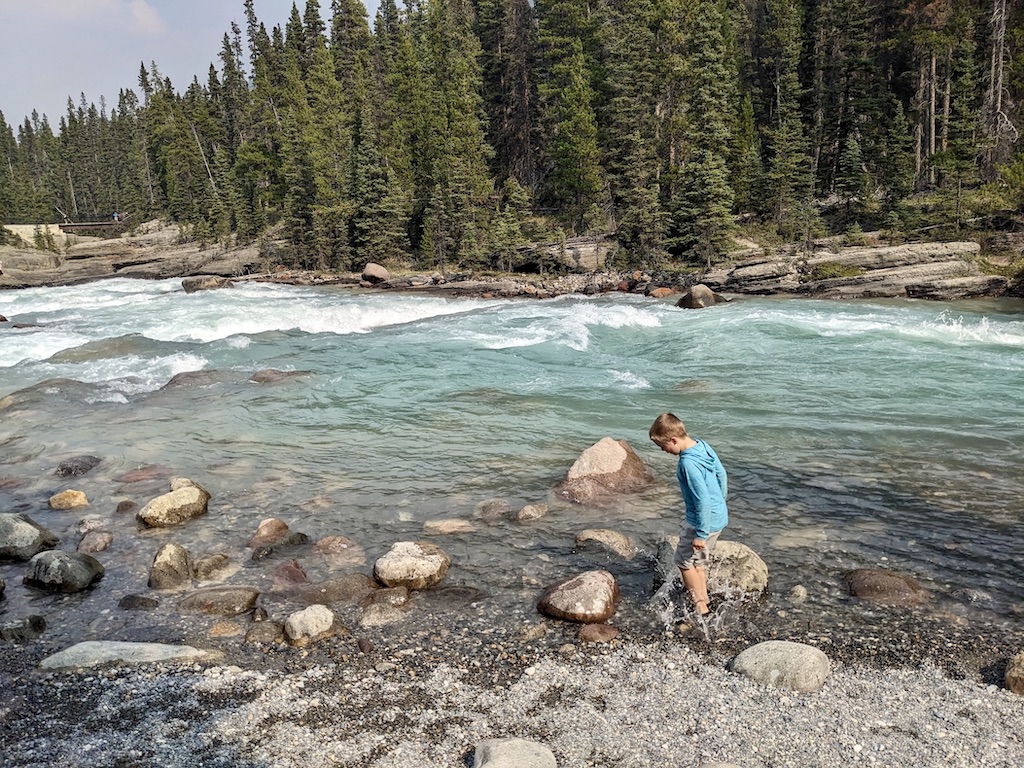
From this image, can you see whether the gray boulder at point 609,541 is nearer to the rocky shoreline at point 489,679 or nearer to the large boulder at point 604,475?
the rocky shoreline at point 489,679

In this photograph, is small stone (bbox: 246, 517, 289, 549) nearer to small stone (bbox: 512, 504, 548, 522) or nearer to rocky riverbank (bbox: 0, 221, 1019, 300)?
small stone (bbox: 512, 504, 548, 522)

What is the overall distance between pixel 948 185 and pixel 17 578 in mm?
44740

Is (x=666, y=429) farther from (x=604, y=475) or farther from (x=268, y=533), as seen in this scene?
(x=268, y=533)

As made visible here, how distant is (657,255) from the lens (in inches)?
1559

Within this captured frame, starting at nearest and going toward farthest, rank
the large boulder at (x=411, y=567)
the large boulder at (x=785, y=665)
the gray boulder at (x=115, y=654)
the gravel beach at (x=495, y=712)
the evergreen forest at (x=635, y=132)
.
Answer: the gravel beach at (x=495, y=712), the large boulder at (x=785, y=665), the gray boulder at (x=115, y=654), the large boulder at (x=411, y=567), the evergreen forest at (x=635, y=132)

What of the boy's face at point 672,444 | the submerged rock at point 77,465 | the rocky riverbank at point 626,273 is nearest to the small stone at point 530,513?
the boy's face at point 672,444

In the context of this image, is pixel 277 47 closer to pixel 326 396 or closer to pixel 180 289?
pixel 180 289

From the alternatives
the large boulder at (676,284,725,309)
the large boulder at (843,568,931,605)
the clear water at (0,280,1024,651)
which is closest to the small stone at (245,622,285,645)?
the clear water at (0,280,1024,651)

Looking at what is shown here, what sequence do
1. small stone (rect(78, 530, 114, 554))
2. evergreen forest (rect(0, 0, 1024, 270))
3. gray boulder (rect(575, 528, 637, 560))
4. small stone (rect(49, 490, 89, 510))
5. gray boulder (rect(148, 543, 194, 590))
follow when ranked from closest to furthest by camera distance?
gray boulder (rect(148, 543, 194, 590)), gray boulder (rect(575, 528, 637, 560)), small stone (rect(78, 530, 114, 554)), small stone (rect(49, 490, 89, 510)), evergreen forest (rect(0, 0, 1024, 270))

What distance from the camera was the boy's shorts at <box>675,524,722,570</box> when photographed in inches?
227

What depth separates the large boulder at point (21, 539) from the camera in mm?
7531

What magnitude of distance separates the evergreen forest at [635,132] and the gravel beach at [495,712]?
30692 millimetres

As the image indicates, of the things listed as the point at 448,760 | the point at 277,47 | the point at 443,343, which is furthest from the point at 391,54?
the point at 448,760

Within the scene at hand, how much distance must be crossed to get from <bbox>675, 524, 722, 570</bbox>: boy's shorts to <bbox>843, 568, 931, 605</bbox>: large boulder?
153cm
